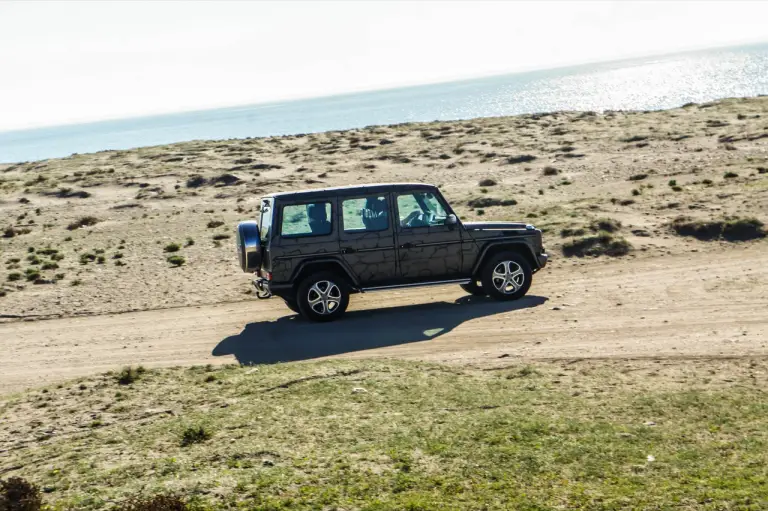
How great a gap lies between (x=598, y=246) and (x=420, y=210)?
6819mm

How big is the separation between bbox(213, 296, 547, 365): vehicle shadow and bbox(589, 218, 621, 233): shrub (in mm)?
6578

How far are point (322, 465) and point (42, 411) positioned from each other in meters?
4.47

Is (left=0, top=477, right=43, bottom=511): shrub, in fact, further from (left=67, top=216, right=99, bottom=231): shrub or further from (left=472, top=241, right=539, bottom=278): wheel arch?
(left=67, top=216, right=99, bottom=231): shrub

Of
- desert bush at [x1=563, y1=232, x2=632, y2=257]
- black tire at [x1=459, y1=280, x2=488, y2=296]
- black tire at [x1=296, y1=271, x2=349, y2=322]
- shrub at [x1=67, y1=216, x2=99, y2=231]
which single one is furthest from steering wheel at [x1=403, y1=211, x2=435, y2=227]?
shrub at [x1=67, y1=216, x2=99, y2=231]

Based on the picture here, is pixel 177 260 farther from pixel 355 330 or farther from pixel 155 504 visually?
pixel 155 504

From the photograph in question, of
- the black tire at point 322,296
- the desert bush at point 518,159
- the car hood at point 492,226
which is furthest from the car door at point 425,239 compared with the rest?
the desert bush at point 518,159

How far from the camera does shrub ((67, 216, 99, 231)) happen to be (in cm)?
2966

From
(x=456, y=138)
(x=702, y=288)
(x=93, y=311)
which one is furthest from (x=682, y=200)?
(x=456, y=138)

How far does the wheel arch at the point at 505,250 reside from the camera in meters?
16.5

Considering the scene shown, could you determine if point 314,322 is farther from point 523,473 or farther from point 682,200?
point 682,200

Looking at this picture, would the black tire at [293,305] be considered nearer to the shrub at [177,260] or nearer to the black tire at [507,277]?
the black tire at [507,277]

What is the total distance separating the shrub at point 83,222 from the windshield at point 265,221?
15411 millimetres

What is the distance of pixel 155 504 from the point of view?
7.54 m

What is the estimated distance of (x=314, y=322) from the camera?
15922 mm
